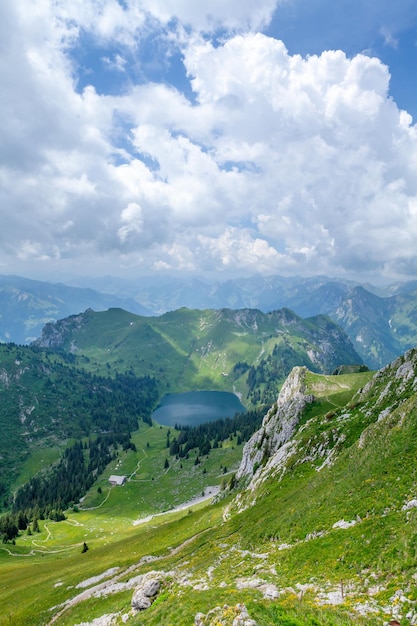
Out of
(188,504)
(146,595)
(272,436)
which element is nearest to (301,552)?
(146,595)

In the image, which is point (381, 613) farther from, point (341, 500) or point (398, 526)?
point (341, 500)

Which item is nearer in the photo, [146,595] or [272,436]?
[146,595]

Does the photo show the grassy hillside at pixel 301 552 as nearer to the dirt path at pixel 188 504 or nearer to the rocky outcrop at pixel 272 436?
the rocky outcrop at pixel 272 436

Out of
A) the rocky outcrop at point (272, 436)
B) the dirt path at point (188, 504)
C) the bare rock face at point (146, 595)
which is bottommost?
the dirt path at point (188, 504)

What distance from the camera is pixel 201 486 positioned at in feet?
556

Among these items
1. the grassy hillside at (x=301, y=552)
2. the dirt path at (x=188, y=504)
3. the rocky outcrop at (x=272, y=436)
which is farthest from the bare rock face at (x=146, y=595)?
the dirt path at (x=188, y=504)

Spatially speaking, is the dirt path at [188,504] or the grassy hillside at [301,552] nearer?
the grassy hillside at [301,552]

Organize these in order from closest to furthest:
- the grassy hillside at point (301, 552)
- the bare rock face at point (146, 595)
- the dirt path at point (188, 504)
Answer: the grassy hillside at point (301, 552) < the bare rock face at point (146, 595) < the dirt path at point (188, 504)

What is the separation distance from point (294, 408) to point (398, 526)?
6889 cm

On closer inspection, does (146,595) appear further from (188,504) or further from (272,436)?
(188,504)

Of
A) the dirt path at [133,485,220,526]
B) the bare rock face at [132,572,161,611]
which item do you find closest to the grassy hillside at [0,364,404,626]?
the bare rock face at [132,572,161,611]

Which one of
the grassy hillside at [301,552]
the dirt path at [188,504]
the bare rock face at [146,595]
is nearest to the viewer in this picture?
the grassy hillside at [301,552]

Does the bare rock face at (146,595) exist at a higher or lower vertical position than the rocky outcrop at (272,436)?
higher

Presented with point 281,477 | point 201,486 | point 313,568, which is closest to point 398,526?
point 313,568
